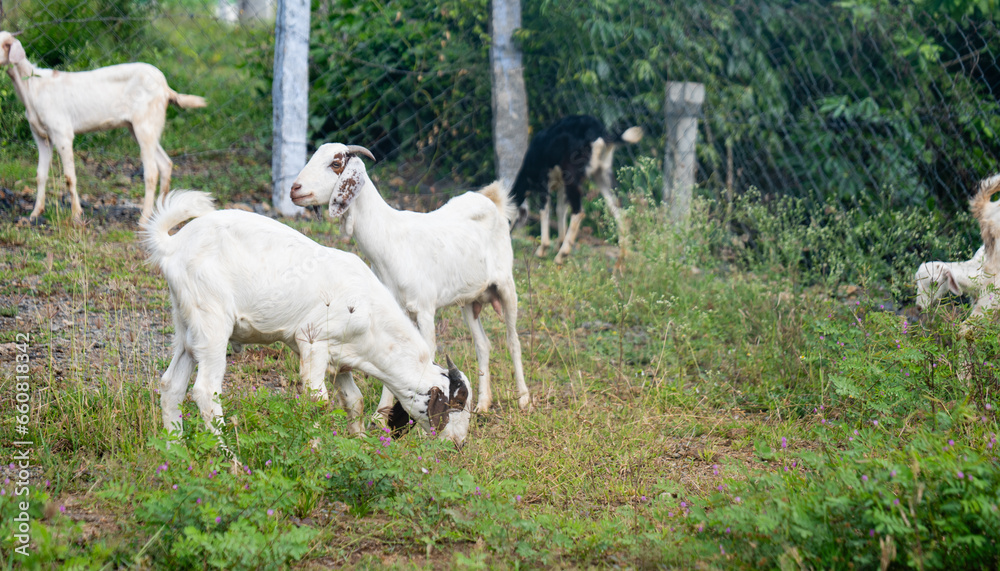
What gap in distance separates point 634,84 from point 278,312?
17.9 feet

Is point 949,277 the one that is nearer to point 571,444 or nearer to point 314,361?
point 571,444

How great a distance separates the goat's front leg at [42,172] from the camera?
6.46 meters

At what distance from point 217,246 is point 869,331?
10.7ft

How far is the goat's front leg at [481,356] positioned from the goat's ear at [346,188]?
112 centimetres

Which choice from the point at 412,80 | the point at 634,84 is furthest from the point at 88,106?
the point at 634,84

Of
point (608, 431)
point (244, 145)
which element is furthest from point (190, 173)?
point (608, 431)

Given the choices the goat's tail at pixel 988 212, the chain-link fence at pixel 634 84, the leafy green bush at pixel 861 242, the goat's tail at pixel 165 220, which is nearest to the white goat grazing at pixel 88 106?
the chain-link fence at pixel 634 84

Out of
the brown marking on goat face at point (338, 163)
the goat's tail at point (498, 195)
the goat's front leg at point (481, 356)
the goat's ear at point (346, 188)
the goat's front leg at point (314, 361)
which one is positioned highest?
the brown marking on goat face at point (338, 163)

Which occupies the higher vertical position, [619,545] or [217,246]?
[217,246]

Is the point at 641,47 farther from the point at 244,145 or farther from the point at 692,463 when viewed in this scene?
the point at 692,463

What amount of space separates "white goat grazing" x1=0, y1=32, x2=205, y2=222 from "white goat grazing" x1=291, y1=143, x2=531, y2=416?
317 cm

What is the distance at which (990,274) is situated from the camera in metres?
3.84

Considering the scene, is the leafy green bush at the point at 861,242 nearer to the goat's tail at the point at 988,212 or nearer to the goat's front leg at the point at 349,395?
the goat's tail at the point at 988,212

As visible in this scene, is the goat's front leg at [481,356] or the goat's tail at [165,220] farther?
the goat's front leg at [481,356]
